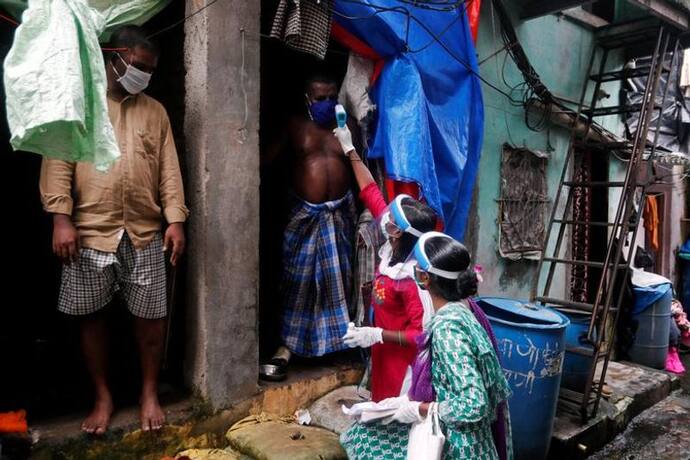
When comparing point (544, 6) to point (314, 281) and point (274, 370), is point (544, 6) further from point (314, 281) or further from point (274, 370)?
point (274, 370)

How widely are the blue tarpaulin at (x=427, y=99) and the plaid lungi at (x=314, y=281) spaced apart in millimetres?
647

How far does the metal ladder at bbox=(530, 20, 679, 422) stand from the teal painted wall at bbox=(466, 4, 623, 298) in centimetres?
20

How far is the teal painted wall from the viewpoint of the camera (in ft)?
18.4

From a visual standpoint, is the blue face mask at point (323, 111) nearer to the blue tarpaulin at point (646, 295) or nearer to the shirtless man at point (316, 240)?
the shirtless man at point (316, 240)

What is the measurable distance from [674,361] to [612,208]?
2.16 metres

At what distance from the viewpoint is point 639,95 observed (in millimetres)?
7539

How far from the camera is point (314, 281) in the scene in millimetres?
4145

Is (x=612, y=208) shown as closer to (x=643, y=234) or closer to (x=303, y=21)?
(x=643, y=234)

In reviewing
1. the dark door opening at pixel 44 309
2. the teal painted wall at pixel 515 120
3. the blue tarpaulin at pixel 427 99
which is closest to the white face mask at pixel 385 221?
the blue tarpaulin at pixel 427 99

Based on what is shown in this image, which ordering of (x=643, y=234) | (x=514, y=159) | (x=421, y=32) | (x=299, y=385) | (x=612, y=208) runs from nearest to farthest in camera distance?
(x=299, y=385), (x=421, y=32), (x=514, y=159), (x=612, y=208), (x=643, y=234)

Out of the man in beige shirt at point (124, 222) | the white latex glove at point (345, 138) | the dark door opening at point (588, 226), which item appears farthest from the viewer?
the dark door opening at point (588, 226)

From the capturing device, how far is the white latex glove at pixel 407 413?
A: 96.2 inches

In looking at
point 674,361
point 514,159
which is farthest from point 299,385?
point 674,361

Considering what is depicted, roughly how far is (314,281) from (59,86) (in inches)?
93.6
